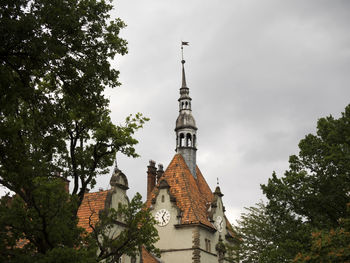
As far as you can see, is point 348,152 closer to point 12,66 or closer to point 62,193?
point 62,193

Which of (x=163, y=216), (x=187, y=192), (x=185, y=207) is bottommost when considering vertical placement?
(x=163, y=216)

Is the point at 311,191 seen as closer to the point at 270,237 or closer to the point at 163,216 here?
the point at 270,237

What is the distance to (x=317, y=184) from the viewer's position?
30.0 meters

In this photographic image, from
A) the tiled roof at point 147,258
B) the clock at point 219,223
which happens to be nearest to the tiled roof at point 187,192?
the clock at point 219,223

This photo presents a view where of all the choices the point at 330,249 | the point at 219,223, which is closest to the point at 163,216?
the point at 219,223

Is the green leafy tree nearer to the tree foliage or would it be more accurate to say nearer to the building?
the tree foliage

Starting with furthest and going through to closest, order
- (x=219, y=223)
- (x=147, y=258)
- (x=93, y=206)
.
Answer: (x=219, y=223) → (x=147, y=258) → (x=93, y=206)

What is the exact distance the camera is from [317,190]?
29891 millimetres

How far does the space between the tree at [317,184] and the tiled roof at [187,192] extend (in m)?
11.7

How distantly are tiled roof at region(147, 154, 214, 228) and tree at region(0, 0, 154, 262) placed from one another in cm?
2296

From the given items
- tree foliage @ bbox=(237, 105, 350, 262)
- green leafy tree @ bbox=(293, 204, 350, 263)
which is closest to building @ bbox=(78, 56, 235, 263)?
tree foliage @ bbox=(237, 105, 350, 262)

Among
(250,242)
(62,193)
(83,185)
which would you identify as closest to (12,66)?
(62,193)

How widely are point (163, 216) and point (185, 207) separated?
6.77 ft

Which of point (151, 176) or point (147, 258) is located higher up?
point (151, 176)
